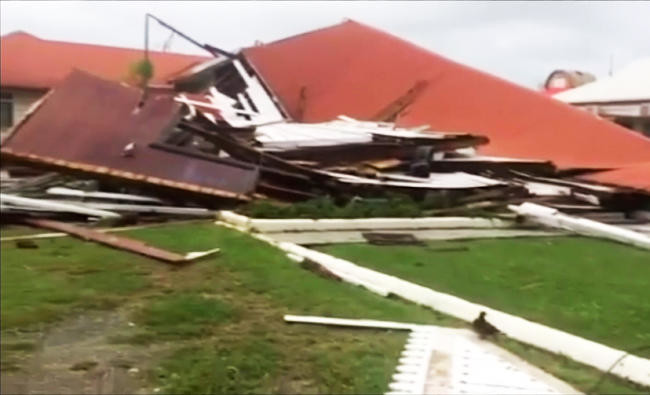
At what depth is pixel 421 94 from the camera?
120cm

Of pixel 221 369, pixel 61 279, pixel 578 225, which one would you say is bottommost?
pixel 221 369

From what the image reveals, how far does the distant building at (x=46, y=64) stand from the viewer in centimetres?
76

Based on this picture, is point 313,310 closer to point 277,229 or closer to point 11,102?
point 277,229

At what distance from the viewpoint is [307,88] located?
44.5 inches

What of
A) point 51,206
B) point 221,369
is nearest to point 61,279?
point 51,206

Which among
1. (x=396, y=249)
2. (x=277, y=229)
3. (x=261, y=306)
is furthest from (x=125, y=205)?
(x=396, y=249)

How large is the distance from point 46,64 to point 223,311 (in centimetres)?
35

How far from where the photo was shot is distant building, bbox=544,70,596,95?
52.4 inches

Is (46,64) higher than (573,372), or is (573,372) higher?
(46,64)

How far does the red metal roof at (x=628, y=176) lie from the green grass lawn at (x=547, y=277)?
18 centimetres

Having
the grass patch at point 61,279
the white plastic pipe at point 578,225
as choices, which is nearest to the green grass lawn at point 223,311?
the grass patch at point 61,279

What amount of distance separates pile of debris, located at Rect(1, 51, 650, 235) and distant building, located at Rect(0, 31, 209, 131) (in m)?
0.01

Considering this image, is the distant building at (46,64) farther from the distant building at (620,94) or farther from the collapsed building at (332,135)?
the distant building at (620,94)

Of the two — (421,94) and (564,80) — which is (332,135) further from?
(564,80)
